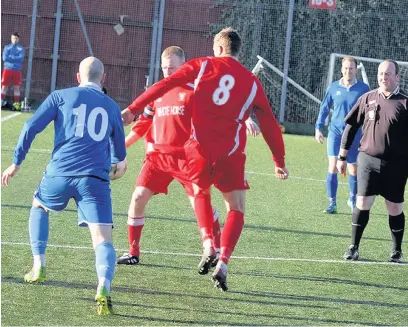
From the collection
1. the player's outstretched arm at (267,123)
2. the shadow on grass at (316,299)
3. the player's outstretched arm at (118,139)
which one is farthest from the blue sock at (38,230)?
the player's outstretched arm at (267,123)

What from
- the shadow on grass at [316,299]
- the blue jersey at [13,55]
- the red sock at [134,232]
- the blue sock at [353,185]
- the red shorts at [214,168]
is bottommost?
the shadow on grass at [316,299]

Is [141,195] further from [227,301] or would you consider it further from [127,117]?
[227,301]

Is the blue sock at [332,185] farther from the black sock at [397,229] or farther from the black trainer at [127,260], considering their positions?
the black trainer at [127,260]

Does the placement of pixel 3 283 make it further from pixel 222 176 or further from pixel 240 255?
pixel 240 255

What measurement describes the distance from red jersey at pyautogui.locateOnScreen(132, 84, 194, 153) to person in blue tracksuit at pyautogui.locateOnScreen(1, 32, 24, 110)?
17283 mm

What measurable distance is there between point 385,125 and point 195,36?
1704cm

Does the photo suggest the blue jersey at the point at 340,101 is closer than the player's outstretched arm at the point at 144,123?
No

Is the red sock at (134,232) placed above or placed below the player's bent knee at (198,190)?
below

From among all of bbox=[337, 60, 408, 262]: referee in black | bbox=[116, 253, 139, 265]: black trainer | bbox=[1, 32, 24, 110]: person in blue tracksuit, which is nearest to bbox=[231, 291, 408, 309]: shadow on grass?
bbox=[116, 253, 139, 265]: black trainer

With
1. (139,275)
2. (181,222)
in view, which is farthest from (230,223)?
(181,222)

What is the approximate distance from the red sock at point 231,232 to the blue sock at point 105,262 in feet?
3.33

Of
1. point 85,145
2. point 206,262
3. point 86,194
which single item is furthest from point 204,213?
point 85,145

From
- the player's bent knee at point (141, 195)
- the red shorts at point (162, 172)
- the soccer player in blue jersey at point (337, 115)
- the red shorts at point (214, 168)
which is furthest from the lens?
the soccer player in blue jersey at point (337, 115)

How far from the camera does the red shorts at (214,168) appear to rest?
312 inches
